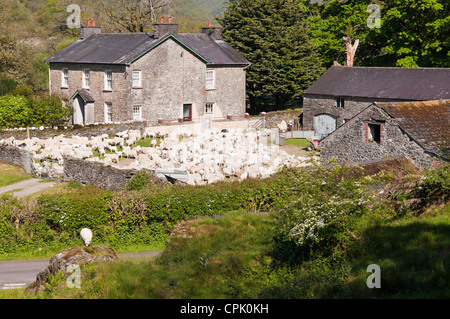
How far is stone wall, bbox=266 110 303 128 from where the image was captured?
56094 mm

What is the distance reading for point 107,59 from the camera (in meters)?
51.6

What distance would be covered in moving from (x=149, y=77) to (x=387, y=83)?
19.9 metres

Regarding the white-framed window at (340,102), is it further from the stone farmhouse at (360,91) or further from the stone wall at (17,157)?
the stone wall at (17,157)

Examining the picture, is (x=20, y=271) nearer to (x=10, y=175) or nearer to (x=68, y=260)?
(x=68, y=260)

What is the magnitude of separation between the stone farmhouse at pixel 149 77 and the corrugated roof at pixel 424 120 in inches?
1048

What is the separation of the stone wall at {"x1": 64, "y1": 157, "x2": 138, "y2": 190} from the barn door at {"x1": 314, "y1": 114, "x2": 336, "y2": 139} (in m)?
25.3

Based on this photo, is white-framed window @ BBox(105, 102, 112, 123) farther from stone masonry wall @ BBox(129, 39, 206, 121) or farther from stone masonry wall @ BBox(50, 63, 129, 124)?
stone masonry wall @ BBox(129, 39, 206, 121)

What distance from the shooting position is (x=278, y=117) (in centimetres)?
5662

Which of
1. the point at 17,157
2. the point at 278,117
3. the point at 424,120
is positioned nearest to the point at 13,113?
the point at 17,157

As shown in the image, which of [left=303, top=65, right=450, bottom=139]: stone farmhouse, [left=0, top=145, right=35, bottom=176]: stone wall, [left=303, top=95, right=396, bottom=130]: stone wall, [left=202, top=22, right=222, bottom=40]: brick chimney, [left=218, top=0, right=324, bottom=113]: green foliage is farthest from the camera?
[left=218, top=0, right=324, bottom=113]: green foliage

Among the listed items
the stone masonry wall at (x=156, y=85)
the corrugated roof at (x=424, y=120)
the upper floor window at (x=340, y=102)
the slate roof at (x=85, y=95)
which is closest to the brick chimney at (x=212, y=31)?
the stone masonry wall at (x=156, y=85)

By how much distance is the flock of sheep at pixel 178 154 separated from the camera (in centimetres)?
3228

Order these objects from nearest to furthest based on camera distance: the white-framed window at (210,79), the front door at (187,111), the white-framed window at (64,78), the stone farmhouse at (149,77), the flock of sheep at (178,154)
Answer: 1. the flock of sheep at (178,154)
2. the stone farmhouse at (149,77)
3. the front door at (187,111)
4. the white-framed window at (64,78)
5. the white-framed window at (210,79)

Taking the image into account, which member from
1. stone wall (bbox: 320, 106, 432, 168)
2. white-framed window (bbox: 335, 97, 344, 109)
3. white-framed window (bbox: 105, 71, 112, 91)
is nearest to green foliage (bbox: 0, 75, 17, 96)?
white-framed window (bbox: 105, 71, 112, 91)
